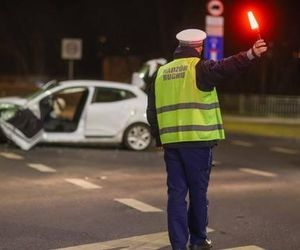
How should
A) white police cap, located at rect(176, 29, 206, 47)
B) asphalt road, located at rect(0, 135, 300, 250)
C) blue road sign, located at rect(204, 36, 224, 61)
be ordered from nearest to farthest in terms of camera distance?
white police cap, located at rect(176, 29, 206, 47), asphalt road, located at rect(0, 135, 300, 250), blue road sign, located at rect(204, 36, 224, 61)

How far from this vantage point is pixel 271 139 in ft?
65.1

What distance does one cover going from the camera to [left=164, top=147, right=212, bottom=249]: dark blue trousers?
20.7ft

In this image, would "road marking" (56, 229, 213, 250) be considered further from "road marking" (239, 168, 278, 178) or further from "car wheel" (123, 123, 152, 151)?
"car wheel" (123, 123, 152, 151)

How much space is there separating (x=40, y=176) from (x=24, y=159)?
214cm

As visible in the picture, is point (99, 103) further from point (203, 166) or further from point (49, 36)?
point (49, 36)

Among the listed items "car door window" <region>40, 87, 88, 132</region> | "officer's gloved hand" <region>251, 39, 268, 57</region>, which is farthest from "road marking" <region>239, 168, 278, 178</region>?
"officer's gloved hand" <region>251, 39, 268, 57</region>

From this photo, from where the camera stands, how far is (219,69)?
20.1 feet

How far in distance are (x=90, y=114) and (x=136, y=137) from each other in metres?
1.08

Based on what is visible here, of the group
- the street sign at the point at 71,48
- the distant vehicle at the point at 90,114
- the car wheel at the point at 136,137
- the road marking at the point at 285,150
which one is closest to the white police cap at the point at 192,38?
the distant vehicle at the point at 90,114

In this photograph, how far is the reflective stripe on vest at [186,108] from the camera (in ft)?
20.6

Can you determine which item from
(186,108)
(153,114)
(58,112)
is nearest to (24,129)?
(58,112)

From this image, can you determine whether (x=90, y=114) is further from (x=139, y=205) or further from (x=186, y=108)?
(x=186, y=108)

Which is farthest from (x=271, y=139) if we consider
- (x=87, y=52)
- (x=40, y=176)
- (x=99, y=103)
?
(x=87, y=52)

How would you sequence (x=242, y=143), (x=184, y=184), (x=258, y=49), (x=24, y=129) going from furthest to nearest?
(x=242, y=143) < (x=24, y=129) < (x=184, y=184) < (x=258, y=49)
